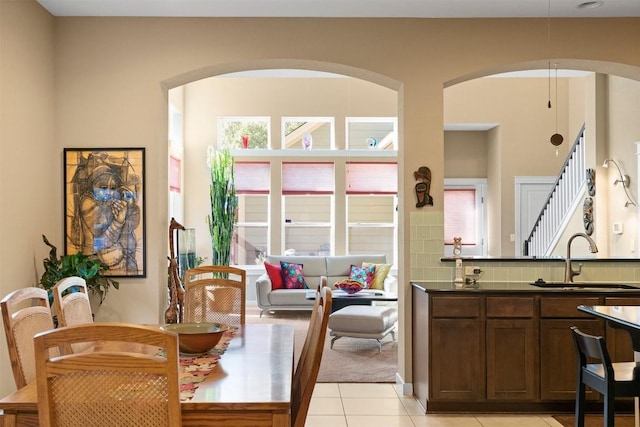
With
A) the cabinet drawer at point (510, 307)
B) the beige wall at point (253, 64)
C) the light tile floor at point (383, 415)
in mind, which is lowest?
the light tile floor at point (383, 415)

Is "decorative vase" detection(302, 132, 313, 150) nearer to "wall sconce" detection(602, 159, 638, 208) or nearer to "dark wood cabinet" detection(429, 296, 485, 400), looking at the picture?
"wall sconce" detection(602, 159, 638, 208)

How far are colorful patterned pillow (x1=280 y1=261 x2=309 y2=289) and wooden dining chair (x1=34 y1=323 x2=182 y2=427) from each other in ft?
25.8

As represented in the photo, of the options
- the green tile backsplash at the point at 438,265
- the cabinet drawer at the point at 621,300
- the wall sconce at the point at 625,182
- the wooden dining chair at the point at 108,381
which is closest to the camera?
the wooden dining chair at the point at 108,381

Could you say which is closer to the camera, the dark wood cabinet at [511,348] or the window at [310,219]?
the dark wood cabinet at [511,348]

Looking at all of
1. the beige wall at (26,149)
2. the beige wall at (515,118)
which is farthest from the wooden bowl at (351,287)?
the beige wall at (26,149)

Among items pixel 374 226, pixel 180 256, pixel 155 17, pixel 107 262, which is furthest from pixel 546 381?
pixel 374 226

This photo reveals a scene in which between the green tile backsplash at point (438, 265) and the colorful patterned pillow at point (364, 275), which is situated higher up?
the green tile backsplash at point (438, 265)

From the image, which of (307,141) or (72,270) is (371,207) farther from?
(72,270)

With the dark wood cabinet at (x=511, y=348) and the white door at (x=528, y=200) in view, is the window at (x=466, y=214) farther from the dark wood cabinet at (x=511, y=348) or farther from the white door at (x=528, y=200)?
the dark wood cabinet at (x=511, y=348)

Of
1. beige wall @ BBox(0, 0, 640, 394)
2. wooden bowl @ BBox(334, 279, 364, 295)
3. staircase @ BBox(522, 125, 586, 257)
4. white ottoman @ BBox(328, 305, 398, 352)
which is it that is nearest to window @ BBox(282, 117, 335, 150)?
wooden bowl @ BBox(334, 279, 364, 295)

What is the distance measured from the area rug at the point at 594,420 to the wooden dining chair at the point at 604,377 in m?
1.00

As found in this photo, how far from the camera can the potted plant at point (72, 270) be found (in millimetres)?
4770

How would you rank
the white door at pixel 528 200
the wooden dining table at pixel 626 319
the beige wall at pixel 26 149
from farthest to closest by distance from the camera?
the white door at pixel 528 200
the beige wall at pixel 26 149
the wooden dining table at pixel 626 319

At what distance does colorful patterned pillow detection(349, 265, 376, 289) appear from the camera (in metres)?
9.59
